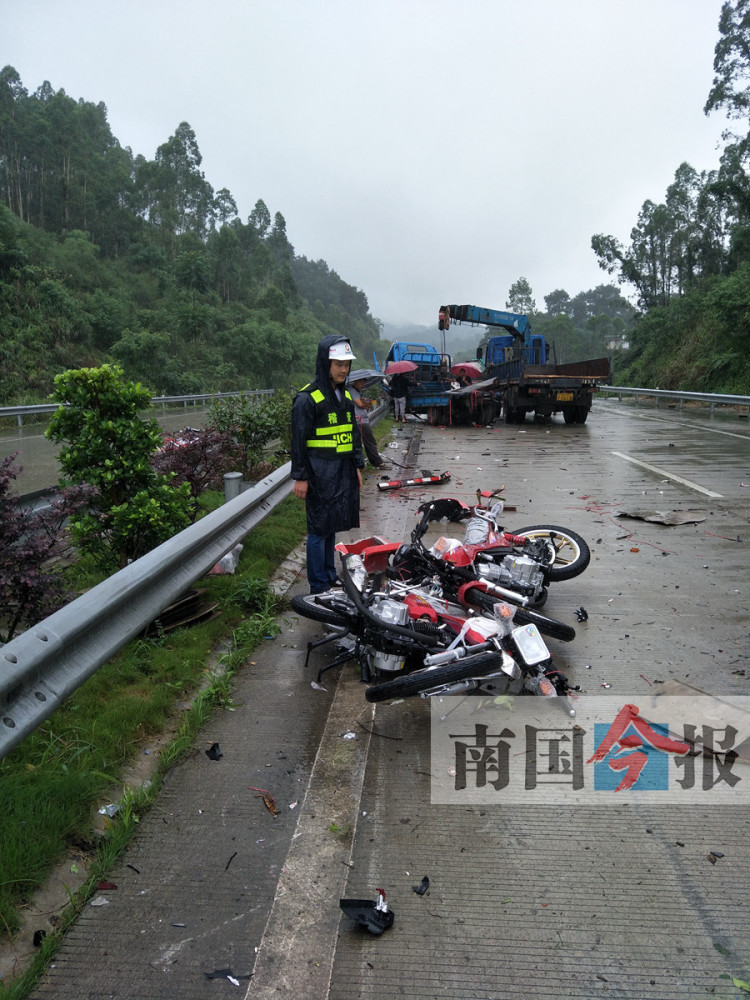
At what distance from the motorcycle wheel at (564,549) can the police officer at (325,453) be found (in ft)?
5.29

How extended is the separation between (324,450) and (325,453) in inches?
0.9

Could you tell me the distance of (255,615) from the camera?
5.27 m

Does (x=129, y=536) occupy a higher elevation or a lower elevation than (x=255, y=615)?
higher

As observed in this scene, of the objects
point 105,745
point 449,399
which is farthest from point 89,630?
point 449,399

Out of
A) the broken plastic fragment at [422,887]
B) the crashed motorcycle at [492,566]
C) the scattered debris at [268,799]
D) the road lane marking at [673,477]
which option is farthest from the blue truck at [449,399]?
the broken plastic fragment at [422,887]

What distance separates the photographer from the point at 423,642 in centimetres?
401

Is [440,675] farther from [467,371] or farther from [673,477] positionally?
[467,371]

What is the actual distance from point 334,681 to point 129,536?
195cm

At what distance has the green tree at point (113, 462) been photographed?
17.1ft

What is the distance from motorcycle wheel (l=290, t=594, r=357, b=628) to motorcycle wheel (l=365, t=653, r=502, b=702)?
2.13 ft

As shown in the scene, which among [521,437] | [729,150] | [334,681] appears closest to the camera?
[334,681]

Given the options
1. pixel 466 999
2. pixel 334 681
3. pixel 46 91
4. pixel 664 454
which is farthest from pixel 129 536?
pixel 46 91

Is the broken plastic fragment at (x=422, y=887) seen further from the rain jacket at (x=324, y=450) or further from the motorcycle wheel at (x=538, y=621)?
the rain jacket at (x=324, y=450)

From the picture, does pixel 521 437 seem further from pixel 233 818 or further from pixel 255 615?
pixel 233 818
